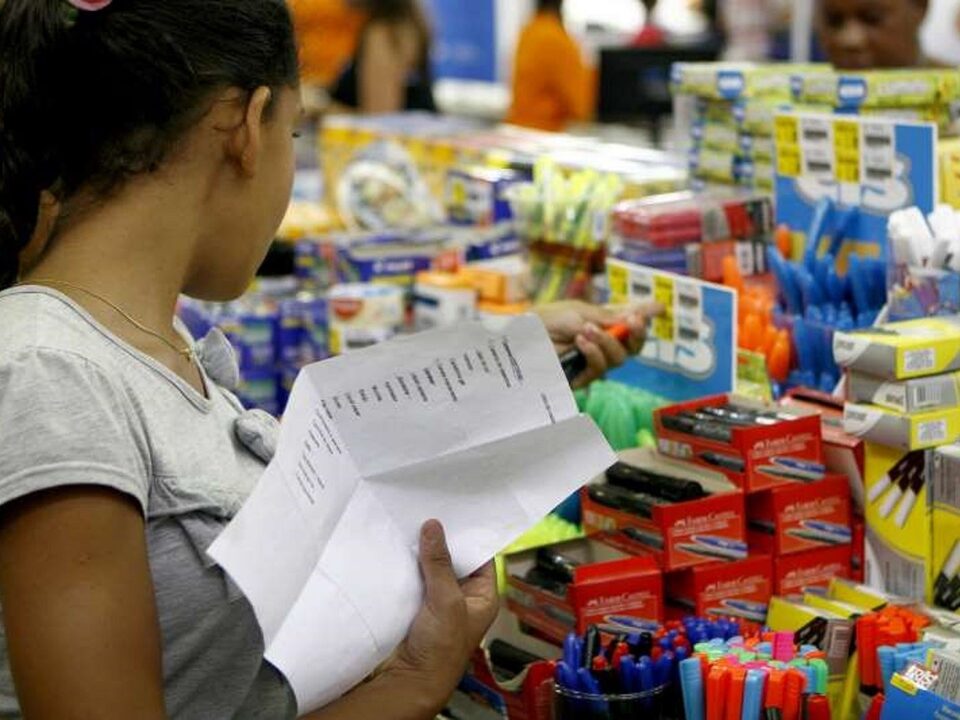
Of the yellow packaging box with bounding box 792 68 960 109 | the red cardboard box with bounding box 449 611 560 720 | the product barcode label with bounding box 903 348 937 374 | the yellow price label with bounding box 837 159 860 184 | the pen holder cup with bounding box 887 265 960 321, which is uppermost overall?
the yellow packaging box with bounding box 792 68 960 109

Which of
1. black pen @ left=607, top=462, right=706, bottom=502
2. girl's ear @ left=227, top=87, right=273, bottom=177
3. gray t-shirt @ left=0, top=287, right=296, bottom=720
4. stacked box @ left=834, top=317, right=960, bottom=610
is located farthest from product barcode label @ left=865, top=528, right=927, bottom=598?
girl's ear @ left=227, top=87, right=273, bottom=177

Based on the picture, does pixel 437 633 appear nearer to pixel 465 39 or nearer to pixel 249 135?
pixel 249 135

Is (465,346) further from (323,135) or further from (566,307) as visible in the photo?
(323,135)

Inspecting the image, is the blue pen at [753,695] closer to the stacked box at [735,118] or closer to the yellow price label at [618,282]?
the yellow price label at [618,282]

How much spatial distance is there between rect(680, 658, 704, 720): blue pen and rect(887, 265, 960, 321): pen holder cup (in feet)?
2.52

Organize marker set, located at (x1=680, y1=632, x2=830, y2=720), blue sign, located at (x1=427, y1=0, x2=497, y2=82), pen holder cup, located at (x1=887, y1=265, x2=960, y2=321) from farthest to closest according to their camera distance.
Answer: blue sign, located at (x1=427, y1=0, x2=497, y2=82)
pen holder cup, located at (x1=887, y1=265, x2=960, y2=321)
marker set, located at (x1=680, y1=632, x2=830, y2=720)

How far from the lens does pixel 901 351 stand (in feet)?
6.27

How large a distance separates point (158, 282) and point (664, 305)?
1341 millimetres

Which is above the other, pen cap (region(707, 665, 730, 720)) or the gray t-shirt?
the gray t-shirt

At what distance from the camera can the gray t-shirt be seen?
1246 mm

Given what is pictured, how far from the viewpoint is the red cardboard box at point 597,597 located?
1925mm

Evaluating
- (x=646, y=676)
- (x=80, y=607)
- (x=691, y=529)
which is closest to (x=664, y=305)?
(x=691, y=529)

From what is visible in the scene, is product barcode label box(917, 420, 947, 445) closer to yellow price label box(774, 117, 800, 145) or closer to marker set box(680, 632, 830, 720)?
marker set box(680, 632, 830, 720)

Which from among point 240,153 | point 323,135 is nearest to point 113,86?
Answer: point 240,153
